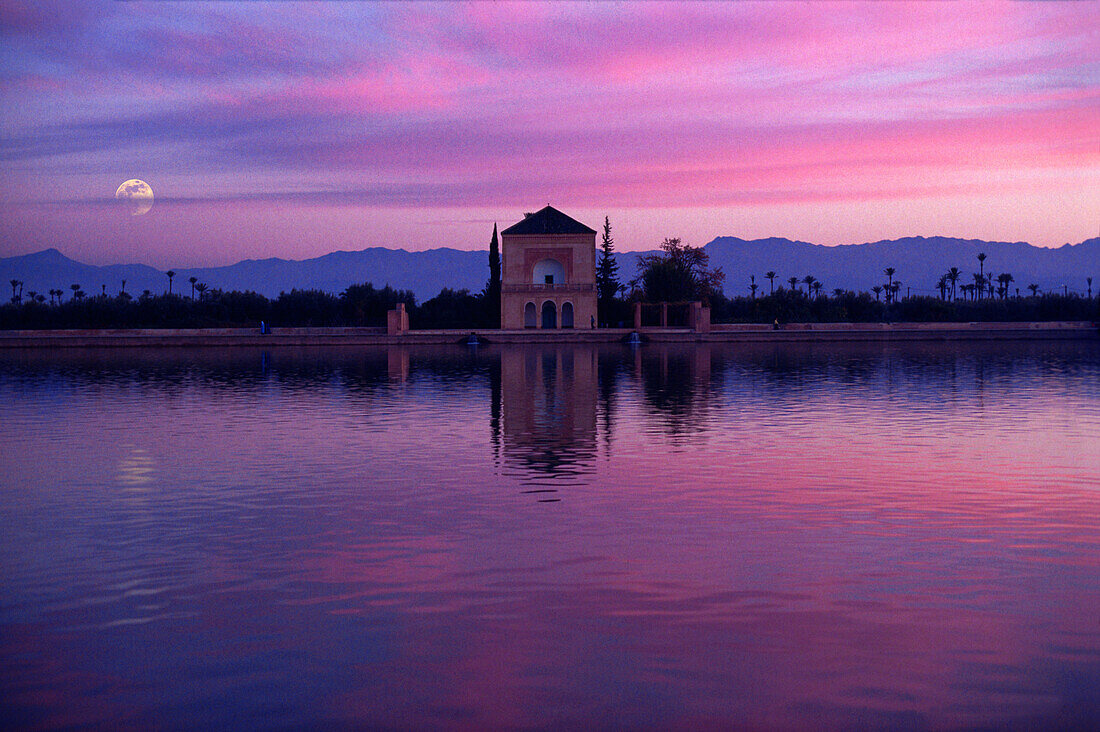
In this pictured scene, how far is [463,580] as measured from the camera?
5.99m

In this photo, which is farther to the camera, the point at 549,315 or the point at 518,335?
the point at 549,315

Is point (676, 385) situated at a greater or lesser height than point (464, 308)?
lesser

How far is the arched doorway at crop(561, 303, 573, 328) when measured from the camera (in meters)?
53.8

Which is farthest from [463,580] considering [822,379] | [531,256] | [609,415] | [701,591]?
[531,256]

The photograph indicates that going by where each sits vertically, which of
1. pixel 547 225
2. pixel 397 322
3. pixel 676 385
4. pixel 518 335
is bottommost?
pixel 676 385

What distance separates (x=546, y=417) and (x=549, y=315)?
3946 cm

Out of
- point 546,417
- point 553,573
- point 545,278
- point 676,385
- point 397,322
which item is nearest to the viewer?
point 553,573

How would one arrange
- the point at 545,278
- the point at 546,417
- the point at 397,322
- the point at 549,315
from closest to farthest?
1. the point at 546,417
2. the point at 397,322
3. the point at 549,315
4. the point at 545,278

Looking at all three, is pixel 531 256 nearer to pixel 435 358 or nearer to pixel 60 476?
pixel 435 358

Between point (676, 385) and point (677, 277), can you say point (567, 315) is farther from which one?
point (676, 385)

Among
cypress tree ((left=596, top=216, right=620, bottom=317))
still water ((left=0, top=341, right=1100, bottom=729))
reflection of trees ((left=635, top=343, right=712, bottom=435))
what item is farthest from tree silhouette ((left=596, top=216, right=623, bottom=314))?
still water ((left=0, top=341, right=1100, bottom=729))

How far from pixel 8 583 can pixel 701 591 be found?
4.31m

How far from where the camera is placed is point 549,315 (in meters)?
54.4

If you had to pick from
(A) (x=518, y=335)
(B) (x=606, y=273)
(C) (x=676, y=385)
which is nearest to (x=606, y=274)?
(B) (x=606, y=273)
